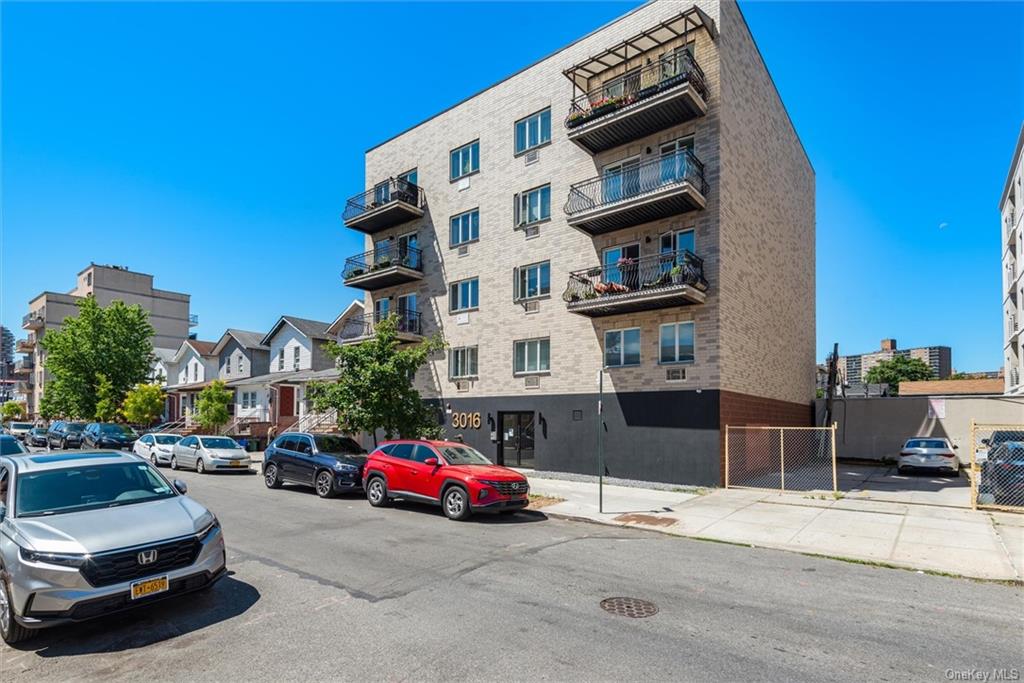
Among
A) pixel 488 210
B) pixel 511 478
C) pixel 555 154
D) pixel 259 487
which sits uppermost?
pixel 555 154

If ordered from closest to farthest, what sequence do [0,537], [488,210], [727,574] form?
Answer: [0,537], [727,574], [488,210]

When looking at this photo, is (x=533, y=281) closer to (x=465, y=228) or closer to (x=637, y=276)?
Result: (x=465, y=228)

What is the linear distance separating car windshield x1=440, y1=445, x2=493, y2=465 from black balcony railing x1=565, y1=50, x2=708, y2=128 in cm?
1233

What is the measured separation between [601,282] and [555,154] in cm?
599

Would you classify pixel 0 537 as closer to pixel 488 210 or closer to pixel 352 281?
pixel 488 210

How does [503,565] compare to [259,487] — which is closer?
[503,565]

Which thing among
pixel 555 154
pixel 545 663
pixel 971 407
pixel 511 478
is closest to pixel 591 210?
pixel 555 154

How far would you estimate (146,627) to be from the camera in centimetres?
552

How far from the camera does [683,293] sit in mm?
16734

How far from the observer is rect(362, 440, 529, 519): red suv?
453 inches

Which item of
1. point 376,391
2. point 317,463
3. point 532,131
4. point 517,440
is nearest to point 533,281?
point 532,131

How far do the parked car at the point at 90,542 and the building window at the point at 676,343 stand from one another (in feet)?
48.1

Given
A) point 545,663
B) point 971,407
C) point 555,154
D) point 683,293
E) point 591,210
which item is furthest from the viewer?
point 971,407

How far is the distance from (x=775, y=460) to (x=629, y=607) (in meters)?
18.2
